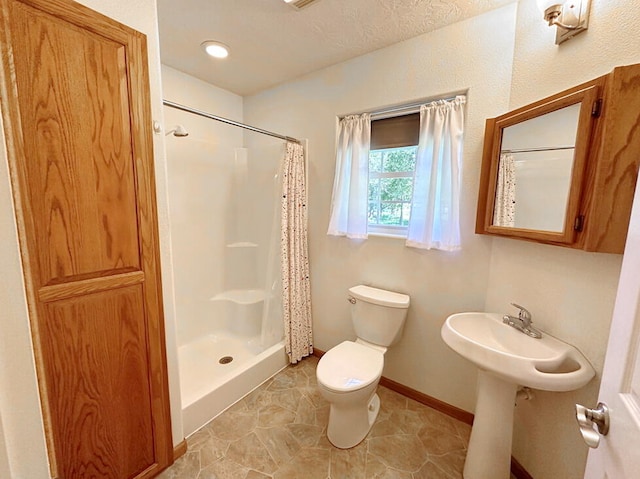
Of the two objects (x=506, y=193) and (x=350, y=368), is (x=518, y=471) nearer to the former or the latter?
(x=350, y=368)

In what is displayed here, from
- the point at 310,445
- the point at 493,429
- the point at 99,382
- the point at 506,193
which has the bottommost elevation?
the point at 310,445

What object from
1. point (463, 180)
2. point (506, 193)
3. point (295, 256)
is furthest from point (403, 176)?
point (295, 256)

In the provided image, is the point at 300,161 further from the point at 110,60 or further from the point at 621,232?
the point at 621,232

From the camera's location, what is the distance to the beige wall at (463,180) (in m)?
1.44

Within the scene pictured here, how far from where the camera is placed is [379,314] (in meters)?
1.72

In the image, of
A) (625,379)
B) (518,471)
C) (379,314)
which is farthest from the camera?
(379,314)

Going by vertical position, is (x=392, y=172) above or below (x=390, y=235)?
above

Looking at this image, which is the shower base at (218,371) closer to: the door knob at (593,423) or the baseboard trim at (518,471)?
the baseboard trim at (518,471)

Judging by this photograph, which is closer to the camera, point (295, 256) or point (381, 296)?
point (381, 296)

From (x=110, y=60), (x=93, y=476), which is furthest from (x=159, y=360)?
(x=110, y=60)

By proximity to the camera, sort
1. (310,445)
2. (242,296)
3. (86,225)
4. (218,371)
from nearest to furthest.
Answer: (86,225) < (310,445) < (218,371) < (242,296)

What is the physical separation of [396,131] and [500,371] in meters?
1.54

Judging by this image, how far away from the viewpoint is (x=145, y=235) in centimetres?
113

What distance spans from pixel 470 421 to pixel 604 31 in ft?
6.74
